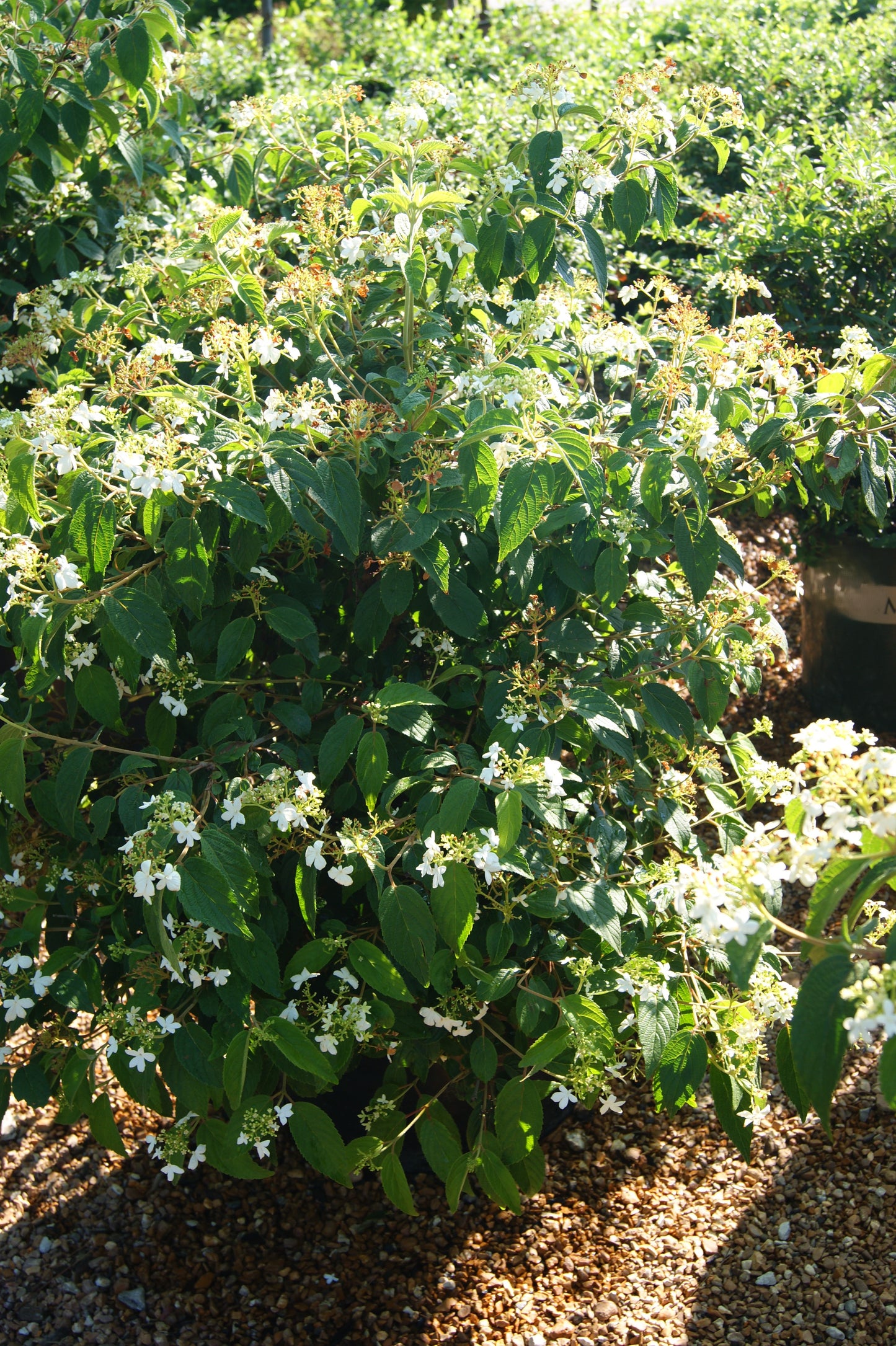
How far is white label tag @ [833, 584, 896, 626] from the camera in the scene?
3.48m

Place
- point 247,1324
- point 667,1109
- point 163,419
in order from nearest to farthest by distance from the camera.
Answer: point 667,1109
point 163,419
point 247,1324

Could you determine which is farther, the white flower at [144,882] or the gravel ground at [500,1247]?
the gravel ground at [500,1247]

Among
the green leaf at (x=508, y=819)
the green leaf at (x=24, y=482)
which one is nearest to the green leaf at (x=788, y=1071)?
the green leaf at (x=508, y=819)

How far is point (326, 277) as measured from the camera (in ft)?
6.07

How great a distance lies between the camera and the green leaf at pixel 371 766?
5.37ft

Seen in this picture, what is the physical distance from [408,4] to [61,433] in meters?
11.9

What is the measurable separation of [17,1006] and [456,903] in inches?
31.7

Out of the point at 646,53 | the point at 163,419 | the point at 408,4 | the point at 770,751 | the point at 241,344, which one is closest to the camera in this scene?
the point at 163,419

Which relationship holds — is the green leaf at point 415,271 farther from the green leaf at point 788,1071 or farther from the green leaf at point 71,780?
the green leaf at point 788,1071

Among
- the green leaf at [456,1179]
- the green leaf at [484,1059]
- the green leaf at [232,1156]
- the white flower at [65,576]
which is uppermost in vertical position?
the white flower at [65,576]

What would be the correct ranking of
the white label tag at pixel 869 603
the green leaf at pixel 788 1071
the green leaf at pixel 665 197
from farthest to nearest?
the white label tag at pixel 869 603 → the green leaf at pixel 665 197 → the green leaf at pixel 788 1071

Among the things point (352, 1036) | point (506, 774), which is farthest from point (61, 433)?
point (352, 1036)

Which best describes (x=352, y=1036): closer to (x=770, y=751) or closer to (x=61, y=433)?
(x=61, y=433)

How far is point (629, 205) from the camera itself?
77.8 inches
